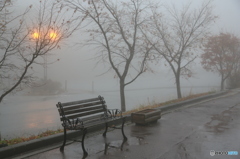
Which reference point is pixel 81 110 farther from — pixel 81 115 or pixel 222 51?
pixel 222 51

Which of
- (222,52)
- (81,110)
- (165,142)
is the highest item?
(222,52)

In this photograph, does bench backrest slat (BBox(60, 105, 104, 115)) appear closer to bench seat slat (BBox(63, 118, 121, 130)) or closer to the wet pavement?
bench seat slat (BBox(63, 118, 121, 130))

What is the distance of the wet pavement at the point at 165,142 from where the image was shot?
4.89 m

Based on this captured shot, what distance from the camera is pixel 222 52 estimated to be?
983 inches

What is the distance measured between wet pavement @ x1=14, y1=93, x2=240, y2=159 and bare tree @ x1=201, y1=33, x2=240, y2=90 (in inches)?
708

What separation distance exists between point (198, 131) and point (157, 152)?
225 centimetres

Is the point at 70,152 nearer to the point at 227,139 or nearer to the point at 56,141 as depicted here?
the point at 56,141

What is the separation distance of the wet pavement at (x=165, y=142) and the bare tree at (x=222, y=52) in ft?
59.0

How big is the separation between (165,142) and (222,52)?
2199cm

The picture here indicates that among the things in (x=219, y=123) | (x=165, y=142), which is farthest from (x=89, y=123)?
(x=219, y=123)

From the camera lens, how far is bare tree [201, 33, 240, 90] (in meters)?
24.4

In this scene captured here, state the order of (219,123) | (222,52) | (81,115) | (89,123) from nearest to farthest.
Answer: (89,123), (81,115), (219,123), (222,52)

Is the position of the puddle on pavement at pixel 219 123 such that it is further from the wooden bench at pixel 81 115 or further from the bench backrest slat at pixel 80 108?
the bench backrest slat at pixel 80 108

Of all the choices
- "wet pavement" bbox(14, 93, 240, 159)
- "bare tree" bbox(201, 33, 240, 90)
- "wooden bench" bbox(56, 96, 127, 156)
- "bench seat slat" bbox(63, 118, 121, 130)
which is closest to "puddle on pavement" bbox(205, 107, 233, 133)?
"wet pavement" bbox(14, 93, 240, 159)
